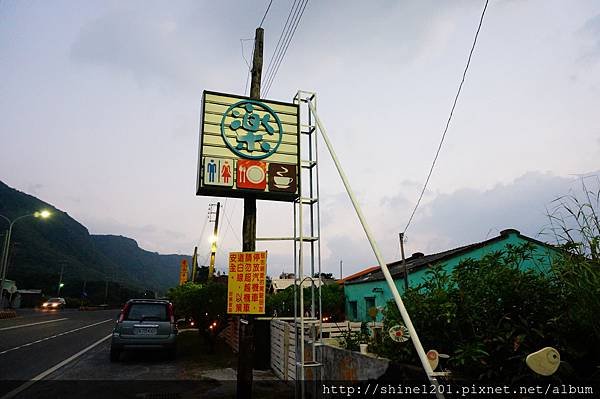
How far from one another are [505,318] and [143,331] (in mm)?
10036

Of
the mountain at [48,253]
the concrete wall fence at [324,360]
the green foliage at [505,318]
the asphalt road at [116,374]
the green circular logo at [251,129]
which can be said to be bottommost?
the asphalt road at [116,374]

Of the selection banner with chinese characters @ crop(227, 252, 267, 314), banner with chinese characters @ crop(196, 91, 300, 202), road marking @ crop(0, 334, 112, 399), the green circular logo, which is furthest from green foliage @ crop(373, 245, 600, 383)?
road marking @ crop(0, 334, 112, 399)

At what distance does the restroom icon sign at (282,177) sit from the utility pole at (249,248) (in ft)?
1.95

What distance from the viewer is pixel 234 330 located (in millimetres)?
13688

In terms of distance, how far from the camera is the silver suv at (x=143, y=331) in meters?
10.6

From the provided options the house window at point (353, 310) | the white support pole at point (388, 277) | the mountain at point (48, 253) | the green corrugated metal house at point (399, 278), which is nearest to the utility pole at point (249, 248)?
the white support pole at point (388, 277)

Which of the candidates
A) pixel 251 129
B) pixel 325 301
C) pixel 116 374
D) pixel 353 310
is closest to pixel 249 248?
pixel 251 129

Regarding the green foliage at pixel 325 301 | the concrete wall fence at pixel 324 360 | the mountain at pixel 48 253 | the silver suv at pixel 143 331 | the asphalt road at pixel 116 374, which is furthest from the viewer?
the mountain at pixel 48 253

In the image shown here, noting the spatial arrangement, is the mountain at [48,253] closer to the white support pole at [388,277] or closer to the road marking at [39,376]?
the road marking at [39,376]

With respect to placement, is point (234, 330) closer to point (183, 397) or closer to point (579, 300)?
point (183, 397)

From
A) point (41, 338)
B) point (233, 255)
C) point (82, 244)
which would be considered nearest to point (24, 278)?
Answer: point (82, 244)

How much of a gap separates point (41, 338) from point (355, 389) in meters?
16.2

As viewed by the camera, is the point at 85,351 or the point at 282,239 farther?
the point at 85,351

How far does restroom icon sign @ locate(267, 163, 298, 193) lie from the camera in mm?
6887
